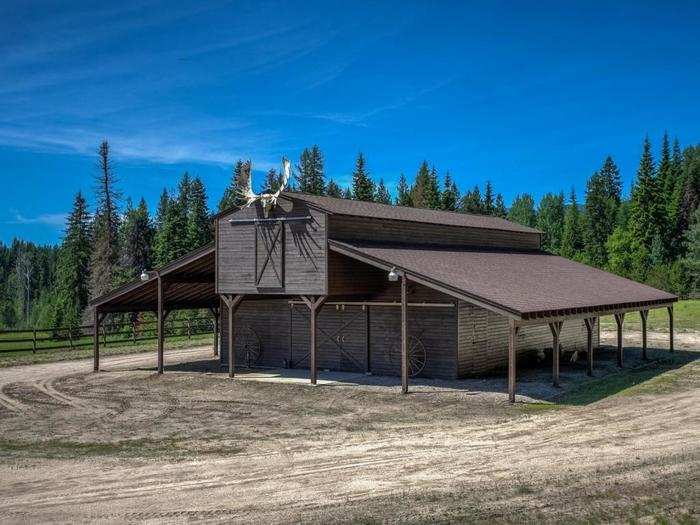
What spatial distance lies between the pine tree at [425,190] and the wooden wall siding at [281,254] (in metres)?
58.1

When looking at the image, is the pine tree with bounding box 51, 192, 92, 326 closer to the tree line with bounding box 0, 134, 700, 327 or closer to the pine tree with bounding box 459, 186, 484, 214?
the tree line with bounding box 0, 134, 700, 327

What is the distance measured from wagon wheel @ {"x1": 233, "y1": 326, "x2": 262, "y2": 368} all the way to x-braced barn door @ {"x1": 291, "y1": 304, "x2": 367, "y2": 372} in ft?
5.15

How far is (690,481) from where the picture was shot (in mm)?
9234

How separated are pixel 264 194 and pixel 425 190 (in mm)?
62739

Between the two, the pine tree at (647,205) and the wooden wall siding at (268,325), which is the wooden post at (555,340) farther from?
the pine tree at (647,205)

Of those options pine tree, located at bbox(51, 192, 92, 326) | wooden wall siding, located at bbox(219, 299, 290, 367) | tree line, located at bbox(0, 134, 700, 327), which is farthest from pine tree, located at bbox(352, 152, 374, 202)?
wooden wall siding, located at bbox(219, 299, 290, 367)

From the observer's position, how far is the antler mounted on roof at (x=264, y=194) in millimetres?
21156

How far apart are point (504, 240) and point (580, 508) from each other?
22.0m

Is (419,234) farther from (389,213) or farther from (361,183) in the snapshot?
(361,183)

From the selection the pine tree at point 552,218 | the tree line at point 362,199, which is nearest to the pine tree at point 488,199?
the tree line at point 362,199

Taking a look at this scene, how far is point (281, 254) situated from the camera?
68.9ft

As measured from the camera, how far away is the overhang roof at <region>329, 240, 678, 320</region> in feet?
56.1

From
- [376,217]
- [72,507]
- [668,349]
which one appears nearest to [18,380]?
[376,217]

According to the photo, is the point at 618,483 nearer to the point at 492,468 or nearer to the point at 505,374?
the point at 492,468
